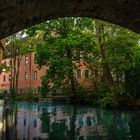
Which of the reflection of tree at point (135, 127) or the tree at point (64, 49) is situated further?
the tree at point (64, 49)

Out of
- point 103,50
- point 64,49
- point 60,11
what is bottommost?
point 60,11

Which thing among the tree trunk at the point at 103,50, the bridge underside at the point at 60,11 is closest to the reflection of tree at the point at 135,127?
the tree trunk at the point at 103,50

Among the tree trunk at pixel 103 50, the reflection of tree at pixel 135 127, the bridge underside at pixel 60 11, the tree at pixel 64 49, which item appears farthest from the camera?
the tree at pixel 64 49

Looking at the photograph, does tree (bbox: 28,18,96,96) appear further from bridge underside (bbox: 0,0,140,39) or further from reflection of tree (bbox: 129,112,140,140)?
bridge underside (bbox: 0,0,140,39)

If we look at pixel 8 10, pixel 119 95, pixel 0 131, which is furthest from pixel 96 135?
pixel 119 95

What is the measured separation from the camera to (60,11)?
612cm

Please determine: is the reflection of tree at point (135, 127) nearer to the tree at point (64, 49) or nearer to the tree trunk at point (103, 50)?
the tree trunk at point (103, 50)

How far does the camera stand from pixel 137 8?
6.38 metres

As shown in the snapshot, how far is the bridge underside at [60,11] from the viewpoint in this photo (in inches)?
194

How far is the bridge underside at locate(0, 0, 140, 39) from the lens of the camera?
4.93 meters

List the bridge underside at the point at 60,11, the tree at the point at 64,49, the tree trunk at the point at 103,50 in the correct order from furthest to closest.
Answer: the tree at the point at 64,49, the tree trunk at the point at 103,50, the bridge underside at the point at 60,11

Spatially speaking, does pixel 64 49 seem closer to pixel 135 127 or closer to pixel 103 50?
pixel 103 50

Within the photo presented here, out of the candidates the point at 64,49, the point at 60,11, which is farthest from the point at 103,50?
the point at 60,11

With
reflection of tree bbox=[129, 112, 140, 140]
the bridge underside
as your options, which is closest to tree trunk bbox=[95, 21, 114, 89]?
reflection of tree bbox=[129, 112, 140, 140]
